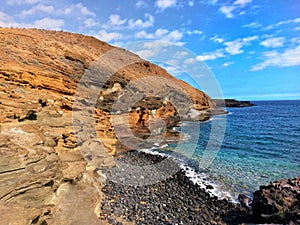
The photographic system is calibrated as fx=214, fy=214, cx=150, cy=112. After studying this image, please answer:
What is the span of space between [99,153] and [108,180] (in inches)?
95.7

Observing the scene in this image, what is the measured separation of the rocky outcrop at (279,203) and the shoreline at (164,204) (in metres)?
1.03

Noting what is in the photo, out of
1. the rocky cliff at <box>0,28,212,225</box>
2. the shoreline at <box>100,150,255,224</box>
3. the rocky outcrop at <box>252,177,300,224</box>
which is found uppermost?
the rocky cliff at <box>0,28,212,225</box>

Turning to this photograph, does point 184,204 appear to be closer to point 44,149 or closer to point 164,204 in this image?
point 164,204

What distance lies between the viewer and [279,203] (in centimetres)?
1066

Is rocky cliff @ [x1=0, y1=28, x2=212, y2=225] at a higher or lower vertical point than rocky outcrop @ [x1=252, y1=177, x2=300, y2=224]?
higher

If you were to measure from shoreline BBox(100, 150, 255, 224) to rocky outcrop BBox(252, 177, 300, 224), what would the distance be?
3.36ft

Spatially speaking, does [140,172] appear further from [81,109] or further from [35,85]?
[35,85]

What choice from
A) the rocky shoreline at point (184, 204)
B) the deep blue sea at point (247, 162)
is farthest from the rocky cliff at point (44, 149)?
the deep blue sea at point (247, 162)

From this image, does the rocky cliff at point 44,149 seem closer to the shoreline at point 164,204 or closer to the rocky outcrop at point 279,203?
the shoreline at point 164,204

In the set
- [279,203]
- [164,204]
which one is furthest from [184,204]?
[279,203]

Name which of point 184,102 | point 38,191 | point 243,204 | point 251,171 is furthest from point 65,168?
point 184,102

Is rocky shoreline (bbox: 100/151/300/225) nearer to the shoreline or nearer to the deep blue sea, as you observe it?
the shoreline

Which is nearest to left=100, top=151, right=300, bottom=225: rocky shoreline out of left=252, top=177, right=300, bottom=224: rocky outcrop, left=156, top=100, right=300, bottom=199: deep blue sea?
left=252, top=177, right=300, bottom=224: rocky outcrop

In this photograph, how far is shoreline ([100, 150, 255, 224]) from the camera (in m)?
11.0
